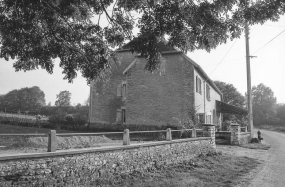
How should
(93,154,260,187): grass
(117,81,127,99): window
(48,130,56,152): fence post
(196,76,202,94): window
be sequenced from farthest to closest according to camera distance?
(117,81,127,99): window < (196,76,202,94): window < (93,154,260,187): grass < (48,130,56,152): fence post

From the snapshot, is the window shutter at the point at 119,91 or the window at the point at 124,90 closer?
the window at the point at 124,90

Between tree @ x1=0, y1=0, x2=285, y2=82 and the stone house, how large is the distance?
1337 cm

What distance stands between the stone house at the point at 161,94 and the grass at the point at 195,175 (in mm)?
9143

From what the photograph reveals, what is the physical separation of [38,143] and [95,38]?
7624mm

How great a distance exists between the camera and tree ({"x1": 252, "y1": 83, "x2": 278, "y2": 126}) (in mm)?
78806

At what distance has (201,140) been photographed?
42.7 ft

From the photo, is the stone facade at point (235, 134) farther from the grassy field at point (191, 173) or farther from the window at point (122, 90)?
the window at point (122, 90)

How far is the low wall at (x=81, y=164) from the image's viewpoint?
556cm

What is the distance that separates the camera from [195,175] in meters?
8.67

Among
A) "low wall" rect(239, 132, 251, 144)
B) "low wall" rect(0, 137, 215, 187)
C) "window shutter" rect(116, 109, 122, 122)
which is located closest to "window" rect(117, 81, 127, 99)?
"window shutter" rect(116, 109, 122, 122)

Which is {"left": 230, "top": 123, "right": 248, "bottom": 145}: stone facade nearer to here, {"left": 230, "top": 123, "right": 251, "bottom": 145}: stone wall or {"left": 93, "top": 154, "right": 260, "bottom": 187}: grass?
{"left": 230, "top": 123, "right": 251, "bottom": 145}: stone wall

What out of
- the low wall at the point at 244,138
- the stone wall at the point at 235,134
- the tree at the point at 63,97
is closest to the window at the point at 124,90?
the stone wall at the point at 235,134

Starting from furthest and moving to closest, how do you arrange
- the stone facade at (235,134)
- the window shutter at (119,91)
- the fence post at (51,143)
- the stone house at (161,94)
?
1. the window shutter at (119,91)
2. the stone house at (161,94)
3. the stone facade at (235,134)
4. the fence post at (51,143)

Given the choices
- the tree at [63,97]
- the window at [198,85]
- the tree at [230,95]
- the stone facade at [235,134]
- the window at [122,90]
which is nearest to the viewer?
the stone facade at [235,134]
